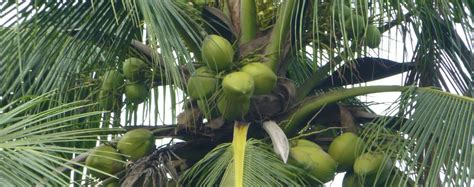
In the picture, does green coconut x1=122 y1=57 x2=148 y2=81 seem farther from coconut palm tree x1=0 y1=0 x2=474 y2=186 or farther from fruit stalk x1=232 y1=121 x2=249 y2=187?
fruit stalk x1=232 y1=121 x2=249 y2=187

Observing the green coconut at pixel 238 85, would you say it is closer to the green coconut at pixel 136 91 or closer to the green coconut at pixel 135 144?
the green coconut at pixel 135 144

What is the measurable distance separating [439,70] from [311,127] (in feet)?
3.12

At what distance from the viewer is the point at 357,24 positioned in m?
4.01

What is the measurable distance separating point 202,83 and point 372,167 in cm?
72

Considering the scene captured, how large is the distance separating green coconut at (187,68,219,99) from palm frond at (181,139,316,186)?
211mm

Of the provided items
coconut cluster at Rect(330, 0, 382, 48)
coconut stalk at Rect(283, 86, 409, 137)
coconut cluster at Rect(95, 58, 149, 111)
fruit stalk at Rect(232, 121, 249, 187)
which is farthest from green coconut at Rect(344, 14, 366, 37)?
coconut cluster at Rect(95, 58, 149, 111)

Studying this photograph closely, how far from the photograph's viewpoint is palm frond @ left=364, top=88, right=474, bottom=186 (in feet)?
12.7

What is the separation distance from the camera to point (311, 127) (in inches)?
175

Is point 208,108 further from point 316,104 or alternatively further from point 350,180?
point 350,180

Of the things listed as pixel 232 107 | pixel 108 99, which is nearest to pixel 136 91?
pixel 108 99

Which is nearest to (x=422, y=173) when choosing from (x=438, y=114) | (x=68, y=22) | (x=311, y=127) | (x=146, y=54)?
(x=438, y=114)

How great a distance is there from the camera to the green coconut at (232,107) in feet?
Answer: 13.3

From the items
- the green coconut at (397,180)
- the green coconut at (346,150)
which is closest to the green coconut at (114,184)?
the green coconut at (346,150)

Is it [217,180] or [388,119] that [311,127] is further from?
[217,180]
